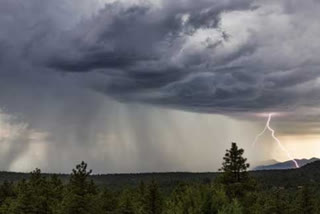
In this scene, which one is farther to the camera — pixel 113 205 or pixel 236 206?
pixel 113 205

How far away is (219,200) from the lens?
32.6 metres

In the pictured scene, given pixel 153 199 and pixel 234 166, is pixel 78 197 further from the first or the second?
pixel 153 199

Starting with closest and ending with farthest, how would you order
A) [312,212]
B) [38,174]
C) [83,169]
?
[83,169]
[38,174]
[312,212]

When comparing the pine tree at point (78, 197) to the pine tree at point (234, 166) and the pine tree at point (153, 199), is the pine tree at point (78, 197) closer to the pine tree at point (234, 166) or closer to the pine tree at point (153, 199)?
the pine tree at point (234, 166)

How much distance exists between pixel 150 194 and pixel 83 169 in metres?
24.2

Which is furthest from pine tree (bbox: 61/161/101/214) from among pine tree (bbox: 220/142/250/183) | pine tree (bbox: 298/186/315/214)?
pine tree (bbox: 298/186/315/214)

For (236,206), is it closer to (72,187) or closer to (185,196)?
(185,196)

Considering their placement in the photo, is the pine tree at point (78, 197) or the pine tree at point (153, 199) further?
the pine tree at point (153, 199)

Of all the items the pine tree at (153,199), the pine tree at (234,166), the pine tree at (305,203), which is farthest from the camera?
the pine tree at (305,203)

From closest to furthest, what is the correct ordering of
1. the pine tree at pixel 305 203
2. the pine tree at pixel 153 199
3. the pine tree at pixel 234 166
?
the pine tree at pixel 234 166 < the pine tree at pixel 153 199 < the pine tree at pixel 305 203

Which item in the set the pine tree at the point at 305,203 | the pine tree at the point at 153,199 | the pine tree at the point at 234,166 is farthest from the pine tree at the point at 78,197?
the pine tree at the point at 305,203

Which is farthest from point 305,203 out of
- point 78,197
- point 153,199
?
point 78,197

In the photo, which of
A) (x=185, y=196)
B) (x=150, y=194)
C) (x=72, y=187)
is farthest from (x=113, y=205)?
(x=185, y=196)

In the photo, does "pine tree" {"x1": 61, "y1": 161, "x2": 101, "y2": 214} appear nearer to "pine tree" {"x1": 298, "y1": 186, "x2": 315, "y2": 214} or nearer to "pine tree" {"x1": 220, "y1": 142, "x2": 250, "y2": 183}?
"pine tree" {"x1": 220, "y1": 142, "x2": 250, "y2": 183}
